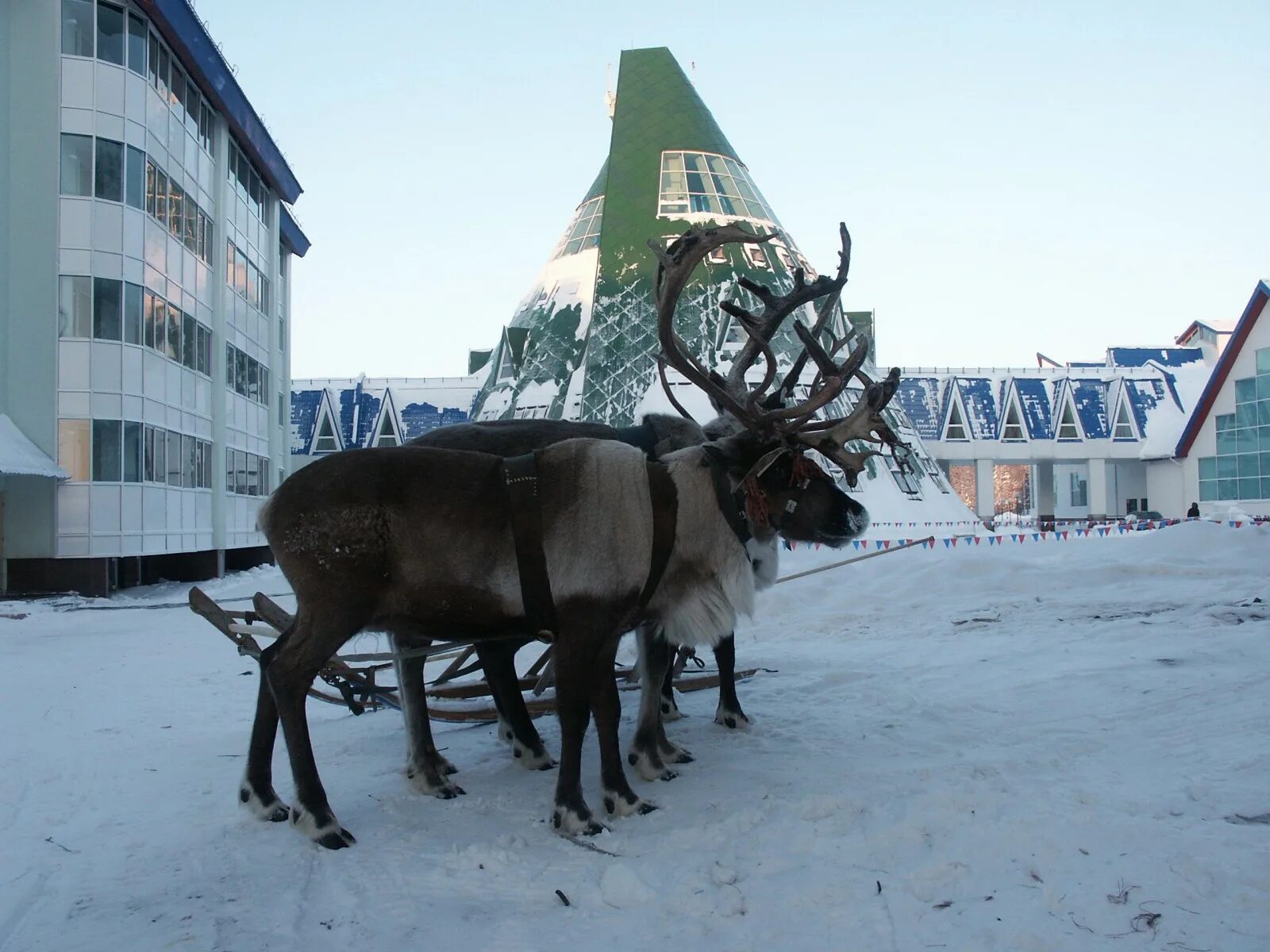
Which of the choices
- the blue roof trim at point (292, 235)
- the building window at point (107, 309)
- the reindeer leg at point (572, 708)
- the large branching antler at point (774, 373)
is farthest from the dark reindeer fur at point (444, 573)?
the blue roof trim at point (292, 235)

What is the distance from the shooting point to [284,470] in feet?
112

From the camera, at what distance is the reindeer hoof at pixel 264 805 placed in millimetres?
4750

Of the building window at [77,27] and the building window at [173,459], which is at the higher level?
the building window at [77,27]

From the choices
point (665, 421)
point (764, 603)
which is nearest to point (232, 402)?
point (764, 603)

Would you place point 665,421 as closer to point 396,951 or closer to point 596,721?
point 596,721

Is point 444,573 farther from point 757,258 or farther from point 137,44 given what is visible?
point 757,258

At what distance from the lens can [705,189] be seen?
3164 centimetres

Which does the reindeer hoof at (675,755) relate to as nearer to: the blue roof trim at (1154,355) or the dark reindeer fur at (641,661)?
the dark reindeer fur at (641,661)

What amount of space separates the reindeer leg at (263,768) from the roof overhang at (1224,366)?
37.7m

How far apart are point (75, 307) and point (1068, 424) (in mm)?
43009

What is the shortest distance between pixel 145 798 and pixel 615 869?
9.46ft

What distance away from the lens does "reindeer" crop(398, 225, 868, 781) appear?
18.1 ft

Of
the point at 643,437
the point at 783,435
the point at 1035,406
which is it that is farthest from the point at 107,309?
the point at 1035,406

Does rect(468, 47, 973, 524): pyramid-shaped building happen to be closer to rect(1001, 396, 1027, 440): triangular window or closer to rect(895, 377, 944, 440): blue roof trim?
rect(895, 377, 944, 440): blue roof trim
